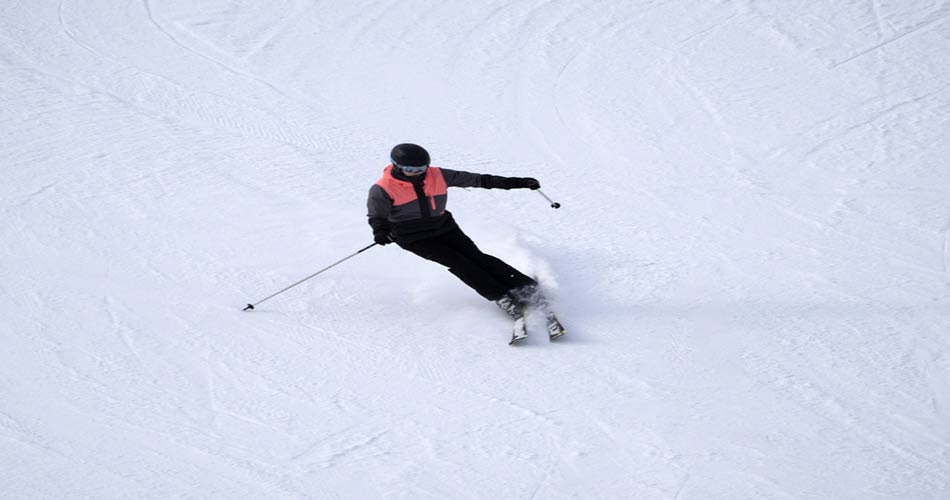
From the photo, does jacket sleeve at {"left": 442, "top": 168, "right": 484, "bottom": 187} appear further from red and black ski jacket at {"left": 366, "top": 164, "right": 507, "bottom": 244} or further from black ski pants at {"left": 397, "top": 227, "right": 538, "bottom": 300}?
black ski pants at {"left": 397, "top": 227, "right": 538, "bottom": 300}

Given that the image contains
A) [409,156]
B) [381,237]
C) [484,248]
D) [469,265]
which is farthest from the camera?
[484,248]

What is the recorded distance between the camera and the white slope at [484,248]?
445 centimetres

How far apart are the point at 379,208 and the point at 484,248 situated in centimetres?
140

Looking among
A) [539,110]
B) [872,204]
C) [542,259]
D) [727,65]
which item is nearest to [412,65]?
[539,110]

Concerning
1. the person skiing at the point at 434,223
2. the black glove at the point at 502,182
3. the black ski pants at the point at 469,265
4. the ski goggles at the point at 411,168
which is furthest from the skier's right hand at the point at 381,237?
the black glove at the point at 502,182

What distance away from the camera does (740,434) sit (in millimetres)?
4559

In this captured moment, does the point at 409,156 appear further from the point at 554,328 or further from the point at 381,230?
the point at 554,328

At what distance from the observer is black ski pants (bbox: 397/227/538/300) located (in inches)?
215

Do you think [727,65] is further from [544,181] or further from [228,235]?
[228,235]

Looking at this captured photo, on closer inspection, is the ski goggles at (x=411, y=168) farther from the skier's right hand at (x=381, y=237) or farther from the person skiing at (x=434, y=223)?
the skier's right hand at (x=381, y=237)

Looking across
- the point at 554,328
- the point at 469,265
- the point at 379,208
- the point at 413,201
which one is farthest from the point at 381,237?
the point at 554,328

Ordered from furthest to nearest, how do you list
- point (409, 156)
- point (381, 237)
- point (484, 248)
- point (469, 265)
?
1. point (484, 248)
2. point (469, 265)
3. point (381, 237)
4. point (409, 156)

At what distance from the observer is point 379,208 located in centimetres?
531

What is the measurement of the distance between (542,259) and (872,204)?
3019mm
